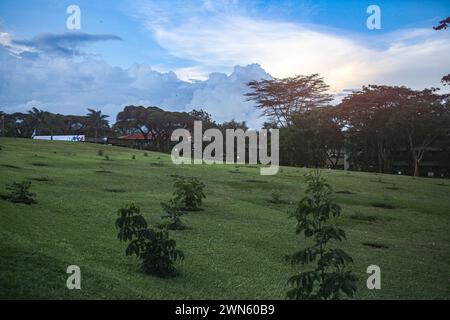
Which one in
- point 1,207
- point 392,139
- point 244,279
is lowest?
point 244,279

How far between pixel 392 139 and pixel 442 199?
1174 inches

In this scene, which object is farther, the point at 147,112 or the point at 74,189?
the point at 147,112

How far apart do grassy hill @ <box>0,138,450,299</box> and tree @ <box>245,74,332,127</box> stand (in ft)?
124

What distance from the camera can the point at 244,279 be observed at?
24.7 ft

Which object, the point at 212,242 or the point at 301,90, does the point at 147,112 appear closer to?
the point at 301,90

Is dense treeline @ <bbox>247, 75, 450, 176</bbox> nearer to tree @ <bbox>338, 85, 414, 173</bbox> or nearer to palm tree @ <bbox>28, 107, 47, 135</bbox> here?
tree @ <bbox>338, 85, 414, 173</bbox>

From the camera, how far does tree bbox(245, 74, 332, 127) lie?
186 feet

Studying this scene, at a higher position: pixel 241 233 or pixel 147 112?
pixel 147 112

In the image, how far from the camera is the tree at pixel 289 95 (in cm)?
5684

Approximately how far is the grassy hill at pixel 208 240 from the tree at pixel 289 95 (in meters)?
37.9

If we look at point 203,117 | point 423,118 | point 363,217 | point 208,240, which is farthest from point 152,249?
point 203,117

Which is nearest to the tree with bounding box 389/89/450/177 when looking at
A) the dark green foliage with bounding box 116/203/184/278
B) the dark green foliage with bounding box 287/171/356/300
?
the dark green foliage with bounding box 116/203/184/278
